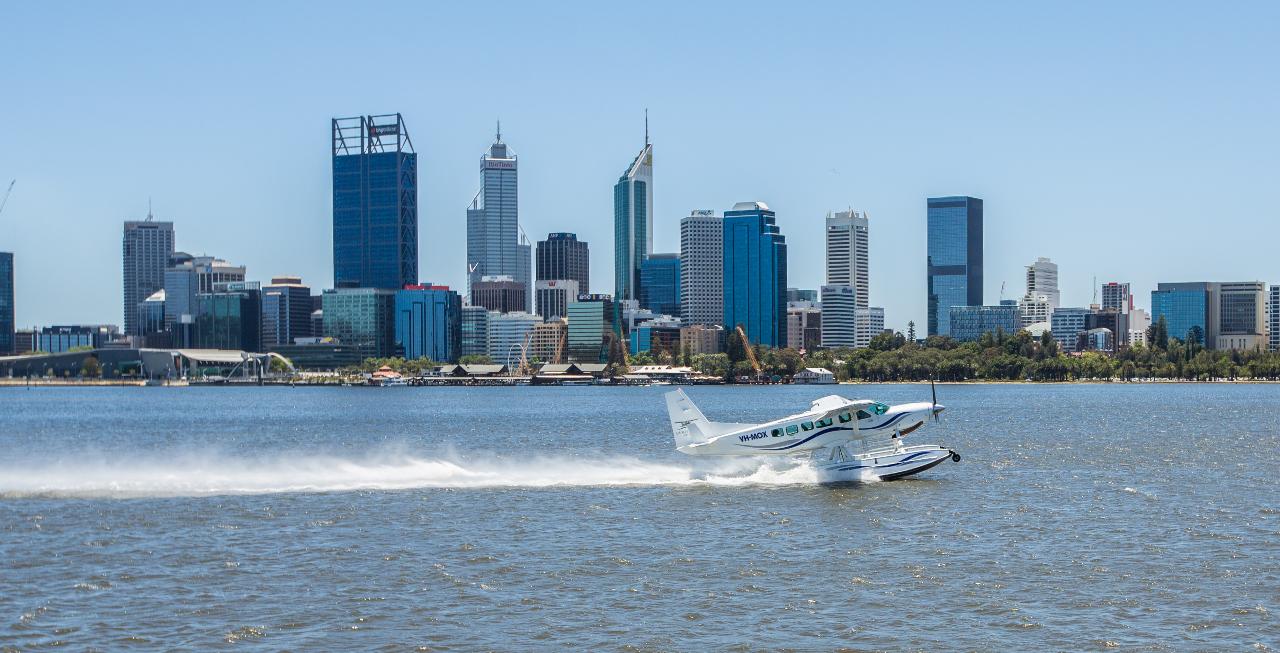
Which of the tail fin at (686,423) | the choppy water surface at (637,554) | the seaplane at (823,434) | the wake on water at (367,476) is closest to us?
the choppy water surface at (637,554)

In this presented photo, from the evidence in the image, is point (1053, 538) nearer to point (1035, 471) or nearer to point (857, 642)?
point (857, 642)

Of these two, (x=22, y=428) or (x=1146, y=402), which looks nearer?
(x=22, y=428)

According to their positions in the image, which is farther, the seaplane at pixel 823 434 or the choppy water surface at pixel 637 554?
the seaplane at pixel 823 434

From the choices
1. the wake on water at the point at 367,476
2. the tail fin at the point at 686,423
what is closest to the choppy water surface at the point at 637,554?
the wake on water at the point at 367,476

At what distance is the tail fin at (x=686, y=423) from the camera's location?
4491 centimetres

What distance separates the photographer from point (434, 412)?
130000 mm

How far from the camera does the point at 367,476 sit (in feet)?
153

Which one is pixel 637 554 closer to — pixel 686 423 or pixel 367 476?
pixel 686 423

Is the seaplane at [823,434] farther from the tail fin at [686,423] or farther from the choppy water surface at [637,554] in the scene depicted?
the choppy water surface at [637,554]

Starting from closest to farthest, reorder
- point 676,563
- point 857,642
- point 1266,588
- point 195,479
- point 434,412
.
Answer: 1. point 857,642
2. point 1266,588
3. point 676,563
4. point 195,479
5. point 434,412

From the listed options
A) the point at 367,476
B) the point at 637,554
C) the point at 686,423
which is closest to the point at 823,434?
the point at 686,423

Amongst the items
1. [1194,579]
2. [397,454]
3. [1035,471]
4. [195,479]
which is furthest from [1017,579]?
[397,454]

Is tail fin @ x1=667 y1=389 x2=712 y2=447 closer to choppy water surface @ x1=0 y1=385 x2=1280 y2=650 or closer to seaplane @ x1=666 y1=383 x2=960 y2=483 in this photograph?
seaplane @ x1=666 y1=383 x2=960 y2=483

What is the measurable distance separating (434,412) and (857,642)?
109077mm
